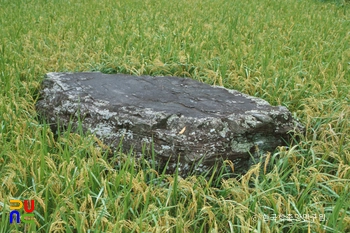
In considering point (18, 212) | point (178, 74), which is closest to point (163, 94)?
point (178, 74)

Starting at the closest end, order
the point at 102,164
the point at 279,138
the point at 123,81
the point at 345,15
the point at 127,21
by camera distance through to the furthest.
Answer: the point at 102,164
the point at 279,138
the point at 123,81
the point at 127,21
the point at 345,15

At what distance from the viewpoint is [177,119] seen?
248 cm

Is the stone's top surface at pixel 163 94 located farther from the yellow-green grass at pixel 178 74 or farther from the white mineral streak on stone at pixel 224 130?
the yellow-green grass at pixel 178 74

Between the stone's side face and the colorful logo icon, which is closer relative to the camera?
the colorful logo icon

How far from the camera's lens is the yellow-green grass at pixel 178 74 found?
1952 mm

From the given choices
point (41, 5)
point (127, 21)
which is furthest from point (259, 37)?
point (41, 5)

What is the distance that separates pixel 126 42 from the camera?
16.0 feet

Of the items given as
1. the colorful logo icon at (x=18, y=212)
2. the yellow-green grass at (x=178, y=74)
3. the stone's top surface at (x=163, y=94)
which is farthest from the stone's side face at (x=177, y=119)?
the colorful logo icon at (x=18, y=212)

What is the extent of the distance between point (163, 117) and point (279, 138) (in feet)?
2.72

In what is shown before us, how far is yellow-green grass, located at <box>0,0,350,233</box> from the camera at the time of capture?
195cm

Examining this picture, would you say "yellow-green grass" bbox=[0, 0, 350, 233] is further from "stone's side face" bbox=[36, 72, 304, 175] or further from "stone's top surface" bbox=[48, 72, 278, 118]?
"stone's top surface" bbox=[48, 72, 278, 118]

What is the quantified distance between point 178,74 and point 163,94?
1.16m

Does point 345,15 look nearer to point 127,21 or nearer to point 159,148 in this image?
point 127,21

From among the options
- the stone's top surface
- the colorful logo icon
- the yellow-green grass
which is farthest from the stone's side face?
the colorful logo icon
